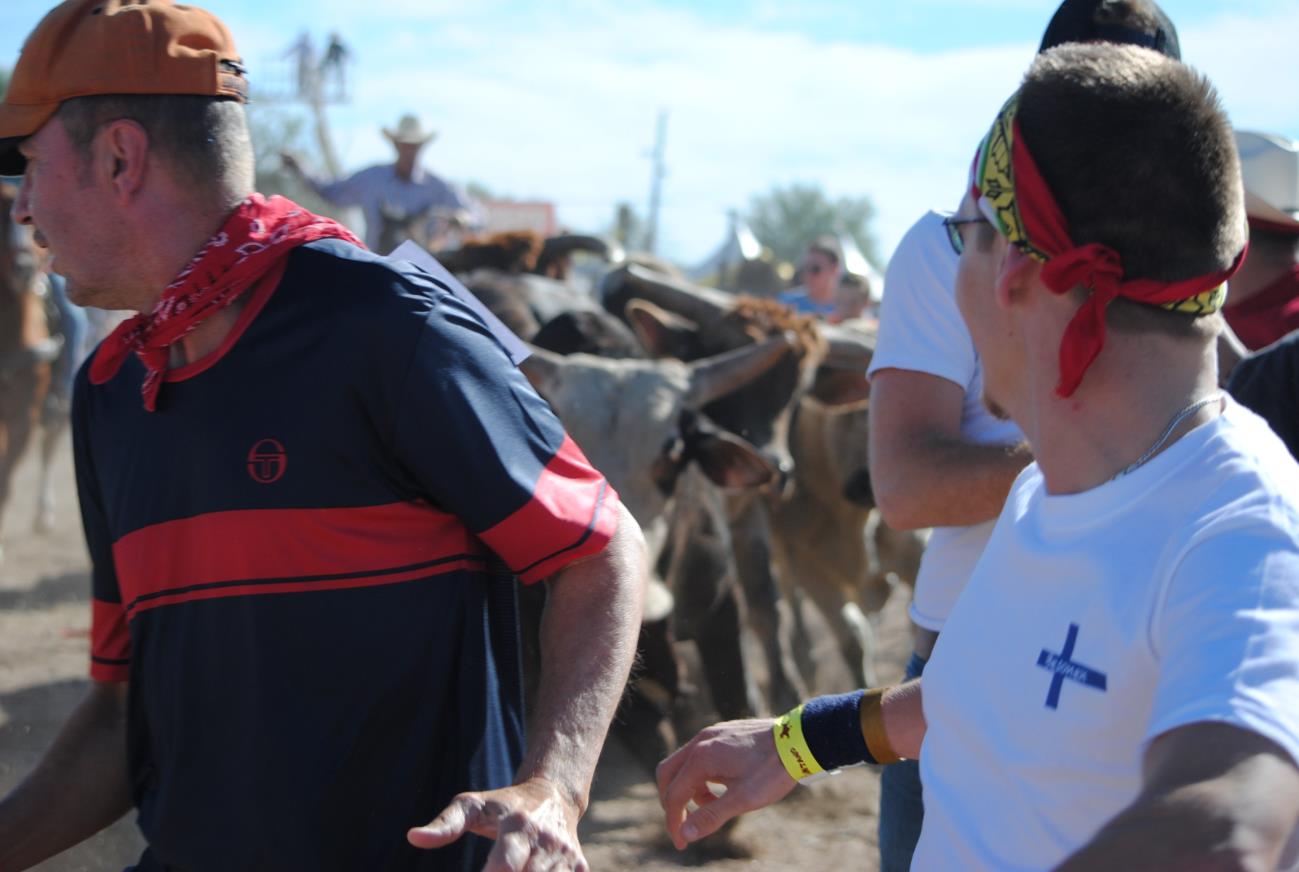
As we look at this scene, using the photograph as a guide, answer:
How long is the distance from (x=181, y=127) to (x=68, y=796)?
1.19m

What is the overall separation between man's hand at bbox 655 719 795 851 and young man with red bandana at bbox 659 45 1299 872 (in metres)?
0.41

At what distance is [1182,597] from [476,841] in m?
1.25

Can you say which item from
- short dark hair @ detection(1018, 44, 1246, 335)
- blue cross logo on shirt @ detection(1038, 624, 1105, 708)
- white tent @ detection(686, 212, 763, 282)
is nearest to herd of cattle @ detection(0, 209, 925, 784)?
blue cross logo on shirt @ detection(1038, 624, 1105, 708)

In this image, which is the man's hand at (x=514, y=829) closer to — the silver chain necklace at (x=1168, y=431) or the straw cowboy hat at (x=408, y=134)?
the silver chain necklace at (x=1168, y=431)

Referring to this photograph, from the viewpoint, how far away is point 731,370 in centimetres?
658

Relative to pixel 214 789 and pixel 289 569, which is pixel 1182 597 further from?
pixel 214 789

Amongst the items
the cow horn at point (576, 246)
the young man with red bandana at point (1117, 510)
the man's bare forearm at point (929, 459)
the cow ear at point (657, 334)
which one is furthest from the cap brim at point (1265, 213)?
the cow horn at point (576, 246)

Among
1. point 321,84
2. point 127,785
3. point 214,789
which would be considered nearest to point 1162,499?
point 214,789

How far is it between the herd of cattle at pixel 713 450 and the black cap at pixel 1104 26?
273 centimetres

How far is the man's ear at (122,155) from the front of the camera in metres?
2.06

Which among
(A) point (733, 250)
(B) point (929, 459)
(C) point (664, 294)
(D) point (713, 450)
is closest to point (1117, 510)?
(B) point (929, 459)

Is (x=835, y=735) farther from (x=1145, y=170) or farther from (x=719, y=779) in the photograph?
(x=1145, y=170)

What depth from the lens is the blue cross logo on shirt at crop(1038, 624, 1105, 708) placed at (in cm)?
129

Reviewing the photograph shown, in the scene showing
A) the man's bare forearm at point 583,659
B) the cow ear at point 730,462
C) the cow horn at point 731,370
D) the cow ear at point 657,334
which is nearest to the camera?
the man's bare forearm at point 583,659
